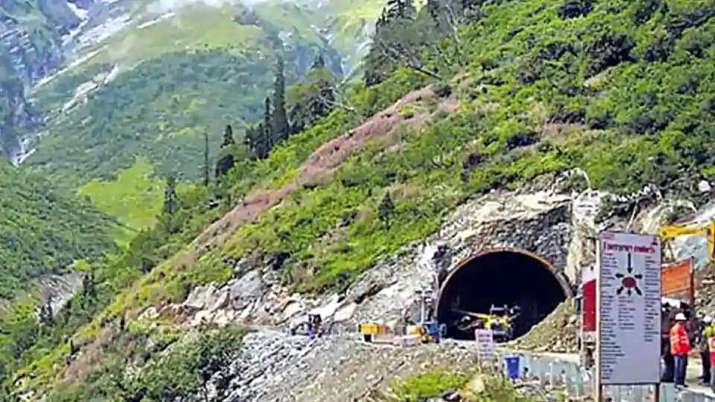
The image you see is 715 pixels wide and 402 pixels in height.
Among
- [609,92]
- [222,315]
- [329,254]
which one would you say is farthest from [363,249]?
[609,92]

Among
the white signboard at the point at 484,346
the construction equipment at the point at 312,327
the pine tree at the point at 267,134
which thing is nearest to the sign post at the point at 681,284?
the white signboard at the point at 484,346

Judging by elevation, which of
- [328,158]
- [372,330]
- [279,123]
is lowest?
[372,330]

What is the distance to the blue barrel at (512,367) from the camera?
898 inches

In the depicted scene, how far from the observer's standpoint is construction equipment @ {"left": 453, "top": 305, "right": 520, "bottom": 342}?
32.8 metres

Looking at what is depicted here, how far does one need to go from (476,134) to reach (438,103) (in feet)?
25.1

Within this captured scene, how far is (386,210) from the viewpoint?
4591 cm

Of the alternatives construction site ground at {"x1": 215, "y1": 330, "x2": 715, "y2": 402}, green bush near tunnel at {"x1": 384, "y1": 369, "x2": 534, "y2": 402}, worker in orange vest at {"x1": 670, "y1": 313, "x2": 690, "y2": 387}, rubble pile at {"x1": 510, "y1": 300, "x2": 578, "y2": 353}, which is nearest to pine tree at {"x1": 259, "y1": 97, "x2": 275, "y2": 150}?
construction site ground at {"x1": 215, "y1": 330, "x2": 715, "y2": 402}

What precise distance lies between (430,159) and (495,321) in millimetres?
15736

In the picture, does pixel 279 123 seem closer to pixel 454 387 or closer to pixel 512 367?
Answer: pixel 454 387

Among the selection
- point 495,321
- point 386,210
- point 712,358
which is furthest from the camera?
point 386,210

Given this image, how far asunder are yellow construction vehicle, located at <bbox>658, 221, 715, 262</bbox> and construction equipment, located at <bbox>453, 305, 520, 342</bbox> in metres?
4.64

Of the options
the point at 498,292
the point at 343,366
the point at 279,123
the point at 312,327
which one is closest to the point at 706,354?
the point at 343,366

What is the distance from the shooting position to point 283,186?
58844 mm

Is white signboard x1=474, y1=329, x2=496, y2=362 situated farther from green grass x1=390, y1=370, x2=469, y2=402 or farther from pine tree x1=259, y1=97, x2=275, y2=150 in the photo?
pine tree x1=259, y1=97, x2=275, y2=150
